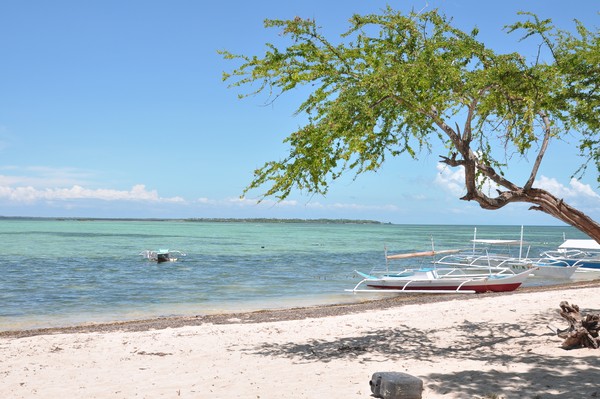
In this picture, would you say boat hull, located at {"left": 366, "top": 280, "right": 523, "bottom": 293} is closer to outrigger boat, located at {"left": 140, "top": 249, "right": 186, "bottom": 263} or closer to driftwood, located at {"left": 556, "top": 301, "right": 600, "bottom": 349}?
driftwood, located at {"left": 556, "top": 301, "right": 600, "bottom": 349}

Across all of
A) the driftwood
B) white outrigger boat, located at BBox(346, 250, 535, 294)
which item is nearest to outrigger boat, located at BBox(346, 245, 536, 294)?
white outrigger boat, located at BBox(346, 250, 535, 294)

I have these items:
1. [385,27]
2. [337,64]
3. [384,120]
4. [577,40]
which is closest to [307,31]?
[337,64]

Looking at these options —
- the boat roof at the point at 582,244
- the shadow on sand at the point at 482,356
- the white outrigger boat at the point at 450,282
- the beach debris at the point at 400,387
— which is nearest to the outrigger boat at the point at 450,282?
the white outrigger boat at the point at 450,282

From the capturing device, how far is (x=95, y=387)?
9453 millimetres

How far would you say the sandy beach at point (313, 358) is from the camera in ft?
28.5

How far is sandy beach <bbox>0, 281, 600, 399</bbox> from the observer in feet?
28.5

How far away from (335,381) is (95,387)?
3.98 meters

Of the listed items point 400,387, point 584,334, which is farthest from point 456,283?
point 400,387

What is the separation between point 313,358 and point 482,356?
3.16 m

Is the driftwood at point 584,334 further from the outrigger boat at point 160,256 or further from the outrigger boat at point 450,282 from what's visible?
the outrigger boat at point 160,256

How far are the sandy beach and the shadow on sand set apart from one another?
21mm

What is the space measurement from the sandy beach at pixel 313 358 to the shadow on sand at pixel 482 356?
0.02 metres

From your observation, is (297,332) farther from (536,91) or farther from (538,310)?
(536,91)

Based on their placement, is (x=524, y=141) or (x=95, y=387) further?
(x=524, y=141)
